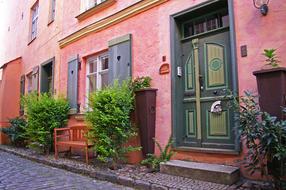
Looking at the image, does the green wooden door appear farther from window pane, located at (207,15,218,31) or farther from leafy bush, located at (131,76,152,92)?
leafy bush, located at (131,76,152,92)

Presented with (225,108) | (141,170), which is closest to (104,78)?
(141,170)

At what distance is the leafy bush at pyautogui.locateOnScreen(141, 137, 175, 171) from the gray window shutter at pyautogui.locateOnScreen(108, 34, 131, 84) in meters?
1.98

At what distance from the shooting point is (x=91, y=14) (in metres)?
8.12

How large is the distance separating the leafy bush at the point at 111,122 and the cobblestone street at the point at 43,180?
0.66 m

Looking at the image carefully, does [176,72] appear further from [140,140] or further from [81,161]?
[81,161]

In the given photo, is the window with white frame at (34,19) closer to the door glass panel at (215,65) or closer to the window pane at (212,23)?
the window pane at (212,23)

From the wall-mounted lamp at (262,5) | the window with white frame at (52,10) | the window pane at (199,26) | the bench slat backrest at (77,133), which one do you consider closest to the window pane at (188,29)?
the window pane at (199,26)

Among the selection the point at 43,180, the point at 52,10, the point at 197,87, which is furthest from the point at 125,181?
the point at 52,10

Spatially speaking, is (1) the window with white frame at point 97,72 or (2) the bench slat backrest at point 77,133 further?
(1) the window with white frame at point 97,72

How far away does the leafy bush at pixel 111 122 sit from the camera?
5492 millimetres

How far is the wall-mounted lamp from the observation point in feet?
14.1

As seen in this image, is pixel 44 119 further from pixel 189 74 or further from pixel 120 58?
pixel 189 74

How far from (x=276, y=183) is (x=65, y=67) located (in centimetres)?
737

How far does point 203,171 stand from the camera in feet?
14.4
